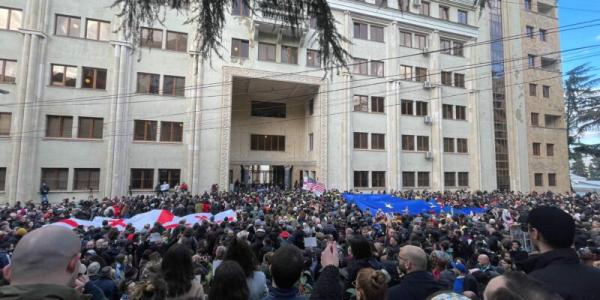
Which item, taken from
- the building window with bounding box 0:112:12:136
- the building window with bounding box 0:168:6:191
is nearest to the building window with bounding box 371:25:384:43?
the building window with bounding box 0:112:12:136

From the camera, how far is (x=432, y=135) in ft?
106

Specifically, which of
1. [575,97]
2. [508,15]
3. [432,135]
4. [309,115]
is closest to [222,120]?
[309,115]

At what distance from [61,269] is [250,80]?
88.8ft

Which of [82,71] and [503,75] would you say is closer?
[82,71]

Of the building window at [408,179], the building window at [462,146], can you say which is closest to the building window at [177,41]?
the building window at [408,179]

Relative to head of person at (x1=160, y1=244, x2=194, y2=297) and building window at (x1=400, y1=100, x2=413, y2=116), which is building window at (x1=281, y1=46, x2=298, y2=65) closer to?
building window at (x1=400, y1=100, x2=413, y2=116)

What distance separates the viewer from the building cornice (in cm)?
2927

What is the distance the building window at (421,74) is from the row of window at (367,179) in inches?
416

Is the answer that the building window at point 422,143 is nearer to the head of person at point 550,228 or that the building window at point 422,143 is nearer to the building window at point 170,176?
the building window at point 170,176

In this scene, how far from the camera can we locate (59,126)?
21609 mm

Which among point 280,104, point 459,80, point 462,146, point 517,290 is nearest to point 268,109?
point 280,104

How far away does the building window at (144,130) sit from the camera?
23.5m

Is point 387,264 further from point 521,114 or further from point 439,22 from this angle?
point 521,114

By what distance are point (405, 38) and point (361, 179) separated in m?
15.4
